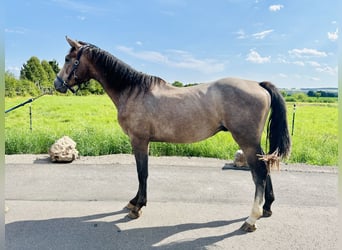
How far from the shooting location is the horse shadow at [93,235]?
2.33 meters

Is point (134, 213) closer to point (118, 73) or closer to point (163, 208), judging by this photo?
point (163, 208)

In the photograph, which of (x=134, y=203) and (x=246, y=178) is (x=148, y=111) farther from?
(x=246, y=178)

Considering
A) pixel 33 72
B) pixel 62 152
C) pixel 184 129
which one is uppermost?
pixel 33 72

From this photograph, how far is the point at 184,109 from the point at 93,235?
171 cm

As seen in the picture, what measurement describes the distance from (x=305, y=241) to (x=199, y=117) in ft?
5.67

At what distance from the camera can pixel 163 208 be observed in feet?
10.2

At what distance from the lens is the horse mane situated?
9.75 feet

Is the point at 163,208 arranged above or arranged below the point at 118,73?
below

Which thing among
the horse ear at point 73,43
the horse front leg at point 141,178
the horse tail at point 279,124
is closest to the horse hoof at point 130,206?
the horse front leg at point 141,178

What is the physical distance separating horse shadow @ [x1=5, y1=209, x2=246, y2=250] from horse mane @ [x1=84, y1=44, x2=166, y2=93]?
166cm

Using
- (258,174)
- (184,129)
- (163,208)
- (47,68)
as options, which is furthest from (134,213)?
(47,68)

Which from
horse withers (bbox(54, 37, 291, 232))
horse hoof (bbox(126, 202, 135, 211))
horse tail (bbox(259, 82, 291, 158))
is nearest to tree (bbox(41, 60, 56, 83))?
horse withers (bbox(54, 37, 291, 232))

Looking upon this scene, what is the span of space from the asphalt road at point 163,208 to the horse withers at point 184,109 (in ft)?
0.92

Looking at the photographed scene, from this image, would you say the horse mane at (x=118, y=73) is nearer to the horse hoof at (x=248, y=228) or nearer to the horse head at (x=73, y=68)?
the horse head at (x=73, y=68)
